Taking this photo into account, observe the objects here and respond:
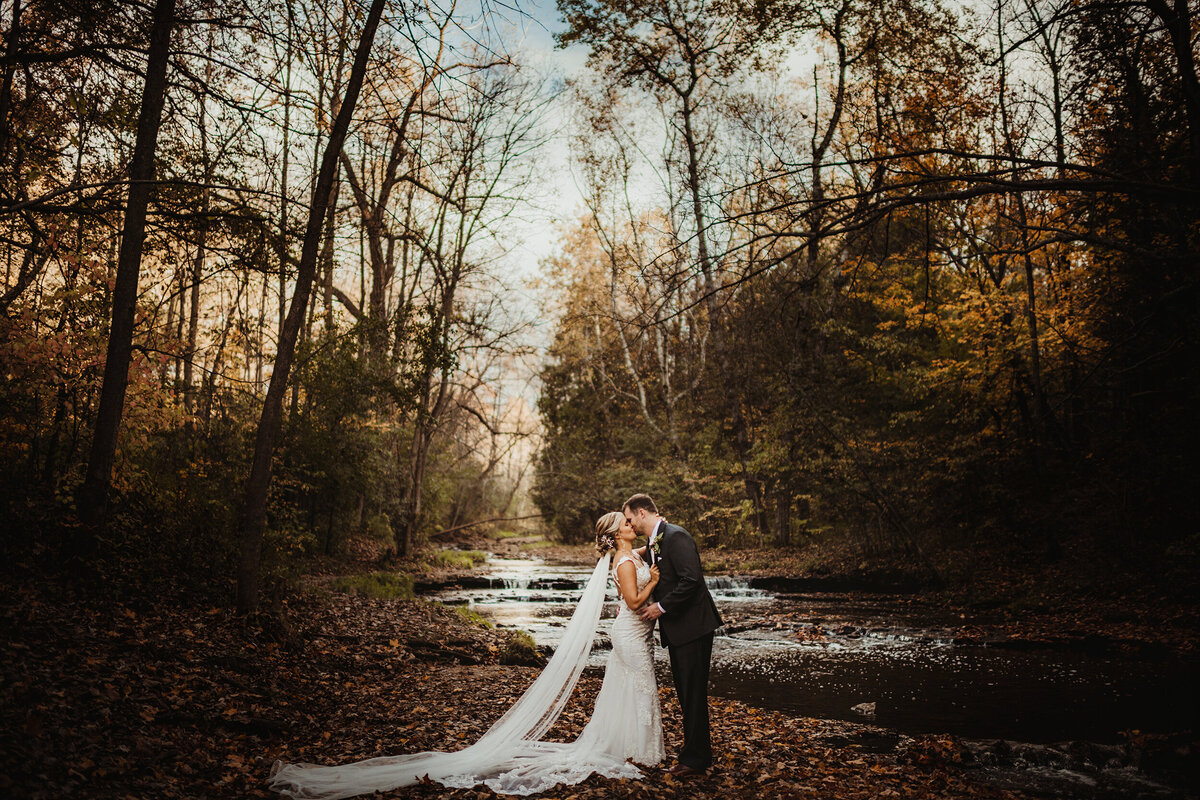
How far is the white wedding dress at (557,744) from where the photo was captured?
4.97 m

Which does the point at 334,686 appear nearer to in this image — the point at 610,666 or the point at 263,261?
the point at 610,666

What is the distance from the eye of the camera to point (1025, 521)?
656 inches

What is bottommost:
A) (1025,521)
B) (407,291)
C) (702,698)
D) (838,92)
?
(702,698)

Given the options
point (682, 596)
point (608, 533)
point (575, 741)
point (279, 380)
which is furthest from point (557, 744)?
point (279, 380)

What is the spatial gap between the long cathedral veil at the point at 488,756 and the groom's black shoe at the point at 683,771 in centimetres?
99

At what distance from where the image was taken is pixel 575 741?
20.2 ft

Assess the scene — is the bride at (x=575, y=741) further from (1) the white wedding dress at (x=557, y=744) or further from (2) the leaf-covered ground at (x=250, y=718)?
(2) the leaf-covered ground at (x=250, y=718)

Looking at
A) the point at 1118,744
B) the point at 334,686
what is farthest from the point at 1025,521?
the point at 334,686

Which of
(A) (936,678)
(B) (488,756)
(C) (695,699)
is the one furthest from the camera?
(A) (936,678)

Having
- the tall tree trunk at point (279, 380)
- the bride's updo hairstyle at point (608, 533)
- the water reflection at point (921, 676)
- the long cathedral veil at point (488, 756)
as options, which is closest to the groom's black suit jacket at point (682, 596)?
the bride's updo hairstyle at point (608, 533)

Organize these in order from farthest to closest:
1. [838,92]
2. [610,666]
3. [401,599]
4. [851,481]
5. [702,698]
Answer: [838,92], [851,481], [401,599], [610,666], [702,698]

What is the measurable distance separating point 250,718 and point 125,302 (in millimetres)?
5298

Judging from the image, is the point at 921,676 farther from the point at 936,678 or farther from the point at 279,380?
the point at 279,380

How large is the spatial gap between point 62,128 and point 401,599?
9.82 metres
